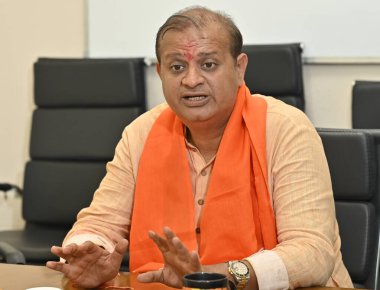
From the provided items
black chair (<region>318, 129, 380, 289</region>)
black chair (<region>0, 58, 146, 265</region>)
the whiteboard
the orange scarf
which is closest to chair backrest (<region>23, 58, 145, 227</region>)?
black chair (<region>0, 58, 146, 265</region>)

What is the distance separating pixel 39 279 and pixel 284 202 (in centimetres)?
66

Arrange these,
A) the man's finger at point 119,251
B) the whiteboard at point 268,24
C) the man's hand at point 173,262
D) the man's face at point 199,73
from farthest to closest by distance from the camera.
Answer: the whiteboard at point 268,24 < the man's face at point 199,73 < the man's finger at point 119,251 < the man's hand at point 173,262

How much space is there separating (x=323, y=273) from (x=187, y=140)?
2.13 ft

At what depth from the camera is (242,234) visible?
214 centimetres

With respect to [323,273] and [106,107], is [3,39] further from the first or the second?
[323,273]

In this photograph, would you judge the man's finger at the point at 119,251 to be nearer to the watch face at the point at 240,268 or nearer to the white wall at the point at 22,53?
the watch face at the point at 240,268

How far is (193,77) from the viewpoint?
7.14 feet

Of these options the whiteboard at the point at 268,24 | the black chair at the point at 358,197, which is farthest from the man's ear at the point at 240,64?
the whiteboard at the point at 268,24

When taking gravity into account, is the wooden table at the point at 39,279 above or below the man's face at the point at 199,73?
below

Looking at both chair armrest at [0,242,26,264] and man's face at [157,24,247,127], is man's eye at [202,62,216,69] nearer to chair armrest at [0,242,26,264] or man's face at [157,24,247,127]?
man's face at [157,24,247,127]

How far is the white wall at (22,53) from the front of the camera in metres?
4.14

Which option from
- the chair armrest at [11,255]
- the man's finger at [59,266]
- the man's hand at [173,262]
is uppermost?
the man's hand at [173,262]

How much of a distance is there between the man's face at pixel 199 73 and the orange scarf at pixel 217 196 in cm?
8

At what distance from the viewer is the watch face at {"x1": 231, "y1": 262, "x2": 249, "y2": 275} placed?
180cm
